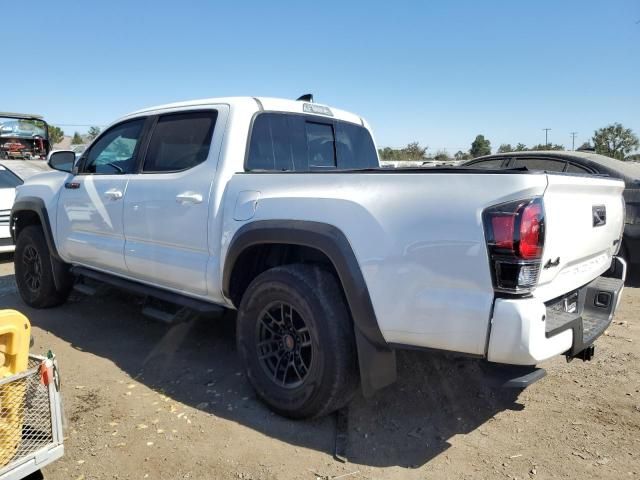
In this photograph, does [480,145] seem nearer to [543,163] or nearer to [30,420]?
[543,163]

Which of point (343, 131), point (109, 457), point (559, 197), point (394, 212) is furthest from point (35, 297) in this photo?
point (559, 197)

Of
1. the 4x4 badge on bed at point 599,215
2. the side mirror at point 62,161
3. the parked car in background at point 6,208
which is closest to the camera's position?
the 4x4 badge on bed at point 599,215

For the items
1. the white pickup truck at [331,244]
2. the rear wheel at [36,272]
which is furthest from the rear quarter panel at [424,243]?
the rear wheel at [36,272]

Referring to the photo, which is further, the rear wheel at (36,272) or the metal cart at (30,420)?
the rear wheel at (36,272)

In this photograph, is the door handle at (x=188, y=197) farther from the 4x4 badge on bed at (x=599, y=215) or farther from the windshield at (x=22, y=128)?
the windshield at (x=22, y=128)

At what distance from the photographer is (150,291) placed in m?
3.99

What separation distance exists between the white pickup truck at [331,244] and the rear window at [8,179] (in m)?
4.90

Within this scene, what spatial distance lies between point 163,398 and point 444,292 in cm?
210

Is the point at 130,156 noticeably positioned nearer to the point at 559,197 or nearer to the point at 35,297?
the point at 35,297

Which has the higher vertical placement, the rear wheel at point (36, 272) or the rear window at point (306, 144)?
the rear window at point (306, 144)

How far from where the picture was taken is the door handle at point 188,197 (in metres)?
3.43

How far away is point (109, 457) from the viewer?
9.11 feet

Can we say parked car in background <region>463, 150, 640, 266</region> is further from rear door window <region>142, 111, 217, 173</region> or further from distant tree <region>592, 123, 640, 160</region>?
distant tree <region>592, 123, 640, 160</region>

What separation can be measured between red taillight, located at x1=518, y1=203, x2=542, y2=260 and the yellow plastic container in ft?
7.41
